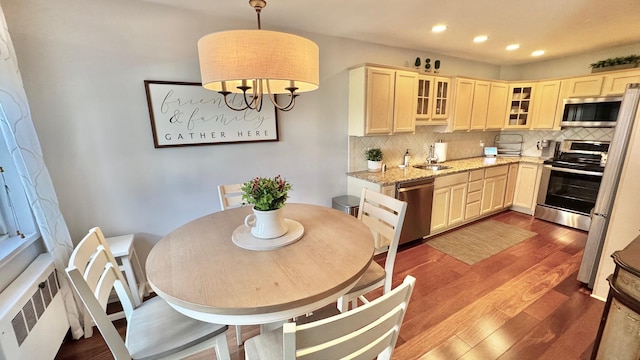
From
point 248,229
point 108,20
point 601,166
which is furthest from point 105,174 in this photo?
point 601,166

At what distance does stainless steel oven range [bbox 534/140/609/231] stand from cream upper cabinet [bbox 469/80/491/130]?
1.08m

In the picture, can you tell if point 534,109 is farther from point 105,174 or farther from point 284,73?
point 105,174

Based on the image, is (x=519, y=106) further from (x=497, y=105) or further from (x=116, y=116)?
(x=116, y=116)

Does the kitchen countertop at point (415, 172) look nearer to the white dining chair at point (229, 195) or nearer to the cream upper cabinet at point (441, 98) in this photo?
the cream upper cabinet at point (441, 98)

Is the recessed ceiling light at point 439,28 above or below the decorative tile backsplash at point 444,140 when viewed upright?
above

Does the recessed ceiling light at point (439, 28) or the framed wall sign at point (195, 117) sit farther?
the recessed ceiling light at point (439, 28)

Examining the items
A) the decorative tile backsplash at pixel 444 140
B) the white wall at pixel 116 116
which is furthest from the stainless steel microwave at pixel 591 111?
Result: the white wall at pixel 116 116

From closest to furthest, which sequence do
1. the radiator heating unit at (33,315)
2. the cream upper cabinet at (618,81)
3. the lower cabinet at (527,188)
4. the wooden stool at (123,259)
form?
the radiator heating unit at (33,315) < the wooden stool at (123,259) < the cream upper cabinet at (618,81) < the lower cabinet at (527,188)

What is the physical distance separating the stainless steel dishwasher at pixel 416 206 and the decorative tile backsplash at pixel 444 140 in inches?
24.6

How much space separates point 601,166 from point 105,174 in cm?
538

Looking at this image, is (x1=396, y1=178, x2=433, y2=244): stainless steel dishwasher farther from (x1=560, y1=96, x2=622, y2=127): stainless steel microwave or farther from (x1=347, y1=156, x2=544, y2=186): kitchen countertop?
(x1=560, y1=96, x2=622, y2=127): stainless steel microwave

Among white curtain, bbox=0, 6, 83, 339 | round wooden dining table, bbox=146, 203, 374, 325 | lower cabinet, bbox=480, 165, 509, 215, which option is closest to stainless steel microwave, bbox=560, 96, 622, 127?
lower cabinet, bbox=480, 165, 509, 215

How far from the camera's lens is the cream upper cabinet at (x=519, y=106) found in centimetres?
401

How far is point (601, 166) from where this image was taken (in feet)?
10.7
